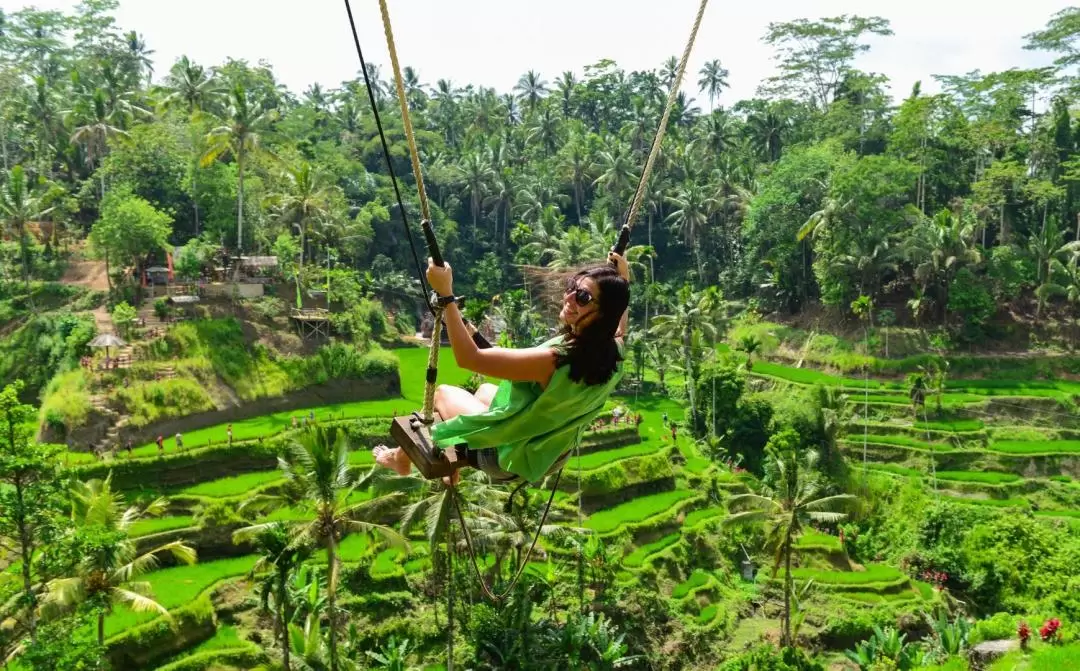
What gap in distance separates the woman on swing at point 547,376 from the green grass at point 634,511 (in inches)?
687

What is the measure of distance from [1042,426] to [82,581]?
2969 centimetres

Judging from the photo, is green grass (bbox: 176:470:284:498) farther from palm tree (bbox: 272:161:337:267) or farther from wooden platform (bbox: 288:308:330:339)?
palm tree (bbox: 272:161:337:267)

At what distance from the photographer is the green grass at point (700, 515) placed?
23.1m

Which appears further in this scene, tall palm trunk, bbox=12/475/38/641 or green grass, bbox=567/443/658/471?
green grass, bbox=567/443/658/471

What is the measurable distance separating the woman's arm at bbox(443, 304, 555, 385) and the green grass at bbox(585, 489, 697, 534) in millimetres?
17851

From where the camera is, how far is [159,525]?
18.1 m

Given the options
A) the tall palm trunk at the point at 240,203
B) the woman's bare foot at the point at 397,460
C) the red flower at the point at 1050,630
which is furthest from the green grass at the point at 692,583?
the tall palm trunk at the point at 240,203

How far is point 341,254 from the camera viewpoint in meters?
40.2

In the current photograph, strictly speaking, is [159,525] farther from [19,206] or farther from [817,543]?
[817,543]

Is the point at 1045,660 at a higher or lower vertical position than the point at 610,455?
higher

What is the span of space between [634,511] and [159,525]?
1195 cm

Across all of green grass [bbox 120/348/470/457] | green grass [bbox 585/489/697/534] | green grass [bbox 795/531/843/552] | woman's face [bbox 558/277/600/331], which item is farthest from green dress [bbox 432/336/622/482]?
green grass [bbox 795/531/843/552]

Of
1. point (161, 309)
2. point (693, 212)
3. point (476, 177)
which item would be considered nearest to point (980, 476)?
point (693, 212)

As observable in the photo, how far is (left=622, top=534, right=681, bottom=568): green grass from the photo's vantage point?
20.3 meters
